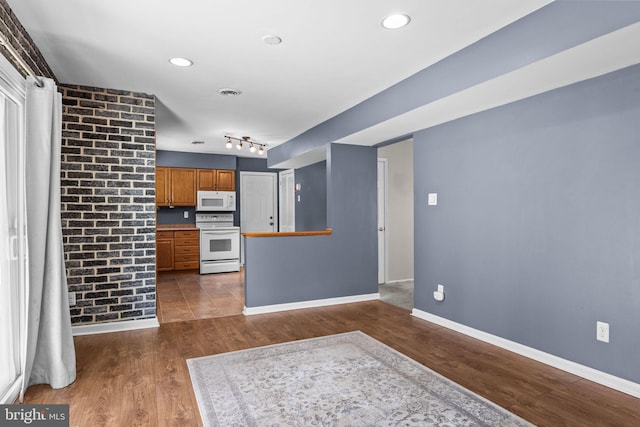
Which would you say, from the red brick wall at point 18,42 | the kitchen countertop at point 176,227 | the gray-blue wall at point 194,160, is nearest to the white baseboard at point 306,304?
the red brick wall at point 18,42

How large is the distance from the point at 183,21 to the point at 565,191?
2892 millimetres

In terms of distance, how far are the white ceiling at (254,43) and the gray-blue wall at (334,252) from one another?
2.99 ft

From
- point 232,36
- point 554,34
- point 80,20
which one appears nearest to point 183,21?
point 232,36

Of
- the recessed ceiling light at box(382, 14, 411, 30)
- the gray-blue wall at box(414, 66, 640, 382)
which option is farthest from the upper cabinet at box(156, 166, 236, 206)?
the recessed ceiling light at box(382, 14, 411, 30)

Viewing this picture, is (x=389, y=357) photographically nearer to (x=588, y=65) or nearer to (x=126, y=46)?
(x=588, y=65)

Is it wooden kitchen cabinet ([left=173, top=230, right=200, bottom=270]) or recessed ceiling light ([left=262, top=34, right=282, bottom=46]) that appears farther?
wooden kitchen cabinet ([left=173, top=230, right=200, bottom=270])

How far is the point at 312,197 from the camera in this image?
22.7ft

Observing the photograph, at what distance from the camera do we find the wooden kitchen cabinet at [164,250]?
275 inches

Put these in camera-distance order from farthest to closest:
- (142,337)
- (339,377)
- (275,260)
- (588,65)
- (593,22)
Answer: (275,260)
(142,337)
(339,377)
(588,65)
(593,22)

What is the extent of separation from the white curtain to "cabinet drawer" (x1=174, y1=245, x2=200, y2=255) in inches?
181

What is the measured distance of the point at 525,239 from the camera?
3006 mm

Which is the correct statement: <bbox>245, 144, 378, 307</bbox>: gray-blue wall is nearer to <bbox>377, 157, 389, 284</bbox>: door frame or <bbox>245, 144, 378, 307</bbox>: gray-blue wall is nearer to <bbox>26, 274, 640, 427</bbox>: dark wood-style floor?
<bbox>26, 274, 640, 427</bbox>: dark wood-style floor

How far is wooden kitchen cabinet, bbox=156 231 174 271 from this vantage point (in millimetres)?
6977

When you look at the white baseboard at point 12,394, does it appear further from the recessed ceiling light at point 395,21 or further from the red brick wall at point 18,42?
the recessed ceiling light at point 395,21
